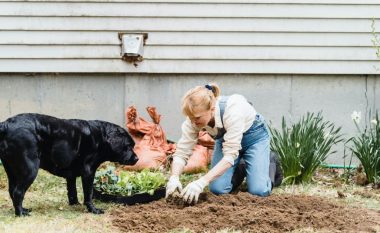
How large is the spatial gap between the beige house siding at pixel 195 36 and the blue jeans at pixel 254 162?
89.7 inches

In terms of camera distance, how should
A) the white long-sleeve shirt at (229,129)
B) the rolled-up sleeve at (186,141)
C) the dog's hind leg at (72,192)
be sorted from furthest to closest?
the dog's hind leg at (72,192), the rolled-up sleeve at (186,141), the white long-sleeve shirt at (229,129)

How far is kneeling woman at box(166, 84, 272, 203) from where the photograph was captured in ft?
18.5

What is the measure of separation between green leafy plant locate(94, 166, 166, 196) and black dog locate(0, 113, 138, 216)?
30 centimetres

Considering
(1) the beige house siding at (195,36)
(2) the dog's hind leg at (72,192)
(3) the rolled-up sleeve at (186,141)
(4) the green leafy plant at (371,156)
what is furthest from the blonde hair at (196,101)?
(1) the beige house siding at (195,36)

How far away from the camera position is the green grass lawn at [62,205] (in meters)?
5.30

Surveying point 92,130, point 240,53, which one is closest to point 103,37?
point 240,53

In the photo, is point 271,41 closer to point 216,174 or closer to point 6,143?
point 216,174

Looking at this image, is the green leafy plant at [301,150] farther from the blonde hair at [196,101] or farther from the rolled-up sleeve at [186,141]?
the blonde hair at [196,101]

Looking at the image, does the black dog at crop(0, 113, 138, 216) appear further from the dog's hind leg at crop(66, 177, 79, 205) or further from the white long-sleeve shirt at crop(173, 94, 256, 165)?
the white long-sleeve shirt at crop(173, 94, 256, 165)

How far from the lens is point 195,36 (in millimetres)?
8703

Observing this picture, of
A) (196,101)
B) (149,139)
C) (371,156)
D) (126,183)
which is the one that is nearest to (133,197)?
(126,183)

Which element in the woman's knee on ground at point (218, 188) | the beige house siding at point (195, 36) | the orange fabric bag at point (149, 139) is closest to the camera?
the woman's knee on ground at point (218, 188)

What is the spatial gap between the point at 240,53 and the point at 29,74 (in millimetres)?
2658

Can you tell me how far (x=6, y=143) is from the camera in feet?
18.0
